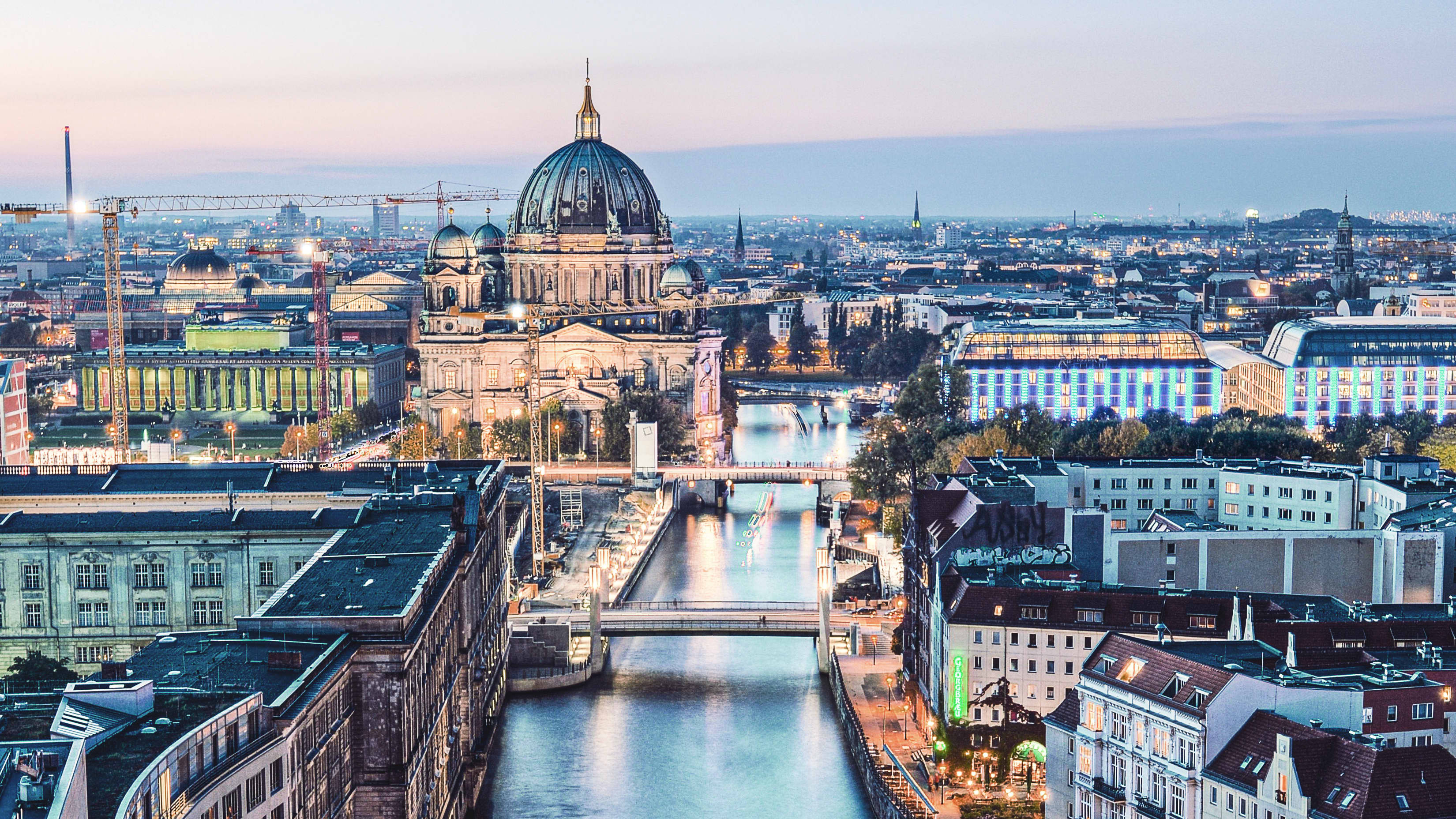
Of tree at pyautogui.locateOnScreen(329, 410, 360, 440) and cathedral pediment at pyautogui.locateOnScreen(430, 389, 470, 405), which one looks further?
cathedral pediment at pyautogui.locateOnScreen(430, 389, 470, 405)

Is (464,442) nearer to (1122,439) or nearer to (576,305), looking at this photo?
(576,305)

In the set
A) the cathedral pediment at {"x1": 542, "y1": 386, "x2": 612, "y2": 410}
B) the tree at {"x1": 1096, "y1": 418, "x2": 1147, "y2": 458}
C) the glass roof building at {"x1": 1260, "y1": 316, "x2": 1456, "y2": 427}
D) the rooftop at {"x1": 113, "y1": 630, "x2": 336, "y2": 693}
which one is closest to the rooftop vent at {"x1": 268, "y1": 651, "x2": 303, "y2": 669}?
the rooftop at {"x1": 113, "y1": 630, "x2": 336, "y2": 693}

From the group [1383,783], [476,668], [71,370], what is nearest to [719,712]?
[476,668]

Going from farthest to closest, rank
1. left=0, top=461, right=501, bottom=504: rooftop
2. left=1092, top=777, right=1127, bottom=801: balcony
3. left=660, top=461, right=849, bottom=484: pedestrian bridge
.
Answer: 1. left=660, top=461, right=849, bottom=484: pedestrian bridge
2. left=0, top=461, right=501, bottom=504: rooftop
3. left=1092, top=777, right=1127, bottom=801: balcony

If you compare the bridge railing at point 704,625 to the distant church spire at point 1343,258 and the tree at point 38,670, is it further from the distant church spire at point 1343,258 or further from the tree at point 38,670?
the distant church spire at point 1343,258

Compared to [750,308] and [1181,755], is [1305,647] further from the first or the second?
[750,308]

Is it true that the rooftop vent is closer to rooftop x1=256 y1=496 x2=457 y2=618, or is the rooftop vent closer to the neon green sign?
rooftop x1=256 y1=496 x2=457 y2=618

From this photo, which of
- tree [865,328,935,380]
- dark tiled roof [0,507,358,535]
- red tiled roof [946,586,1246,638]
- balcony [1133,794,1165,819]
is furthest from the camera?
tree [865,328,935,380]
